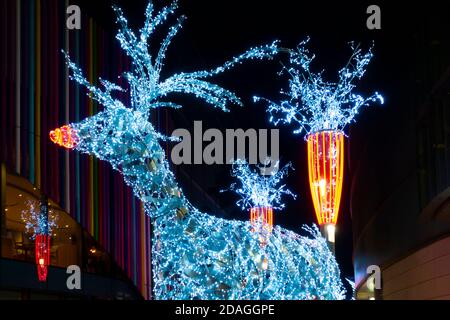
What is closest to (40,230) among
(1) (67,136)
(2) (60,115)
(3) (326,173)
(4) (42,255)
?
(4) (42,255)

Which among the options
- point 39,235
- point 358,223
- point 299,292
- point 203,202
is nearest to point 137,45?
point 299,292

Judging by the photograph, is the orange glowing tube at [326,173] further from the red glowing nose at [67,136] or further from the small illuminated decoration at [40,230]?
the small illuminated decoration at [40,230]

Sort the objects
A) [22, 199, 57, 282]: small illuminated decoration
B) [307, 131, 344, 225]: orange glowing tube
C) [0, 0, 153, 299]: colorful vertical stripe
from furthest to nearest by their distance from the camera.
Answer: [22, 199, 57, 282]: small illuminated decoration → [307, 131, 344, 225]: orange glowing tube → [0, 0, 153, 299]: colorful vertical stripe

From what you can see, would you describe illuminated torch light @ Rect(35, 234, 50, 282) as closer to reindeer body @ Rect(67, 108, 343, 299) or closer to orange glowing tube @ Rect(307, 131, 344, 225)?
reindeer body @ Rect(67, 108, 343, 299)

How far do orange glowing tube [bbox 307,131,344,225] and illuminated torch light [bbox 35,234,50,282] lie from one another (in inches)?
218

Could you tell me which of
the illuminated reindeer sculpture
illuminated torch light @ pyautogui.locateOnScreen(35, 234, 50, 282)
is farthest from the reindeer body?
illuminated torch light @ pyautogui.locateOnScreen(35, 234, 50, 282)

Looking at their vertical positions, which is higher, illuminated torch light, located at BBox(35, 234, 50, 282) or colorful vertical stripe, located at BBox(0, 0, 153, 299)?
colorful vertical stripe, located at BBox(0, 0, 153, 299)

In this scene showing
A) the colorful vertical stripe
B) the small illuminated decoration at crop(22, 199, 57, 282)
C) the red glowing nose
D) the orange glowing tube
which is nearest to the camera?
the red glowing nose

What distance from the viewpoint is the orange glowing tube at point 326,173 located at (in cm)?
1238

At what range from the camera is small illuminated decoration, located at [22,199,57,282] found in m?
15.3

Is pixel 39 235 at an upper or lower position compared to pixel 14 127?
lower

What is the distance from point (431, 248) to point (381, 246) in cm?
670

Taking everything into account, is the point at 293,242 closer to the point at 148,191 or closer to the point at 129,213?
the point at 148,191

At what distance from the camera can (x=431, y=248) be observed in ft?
47.7
